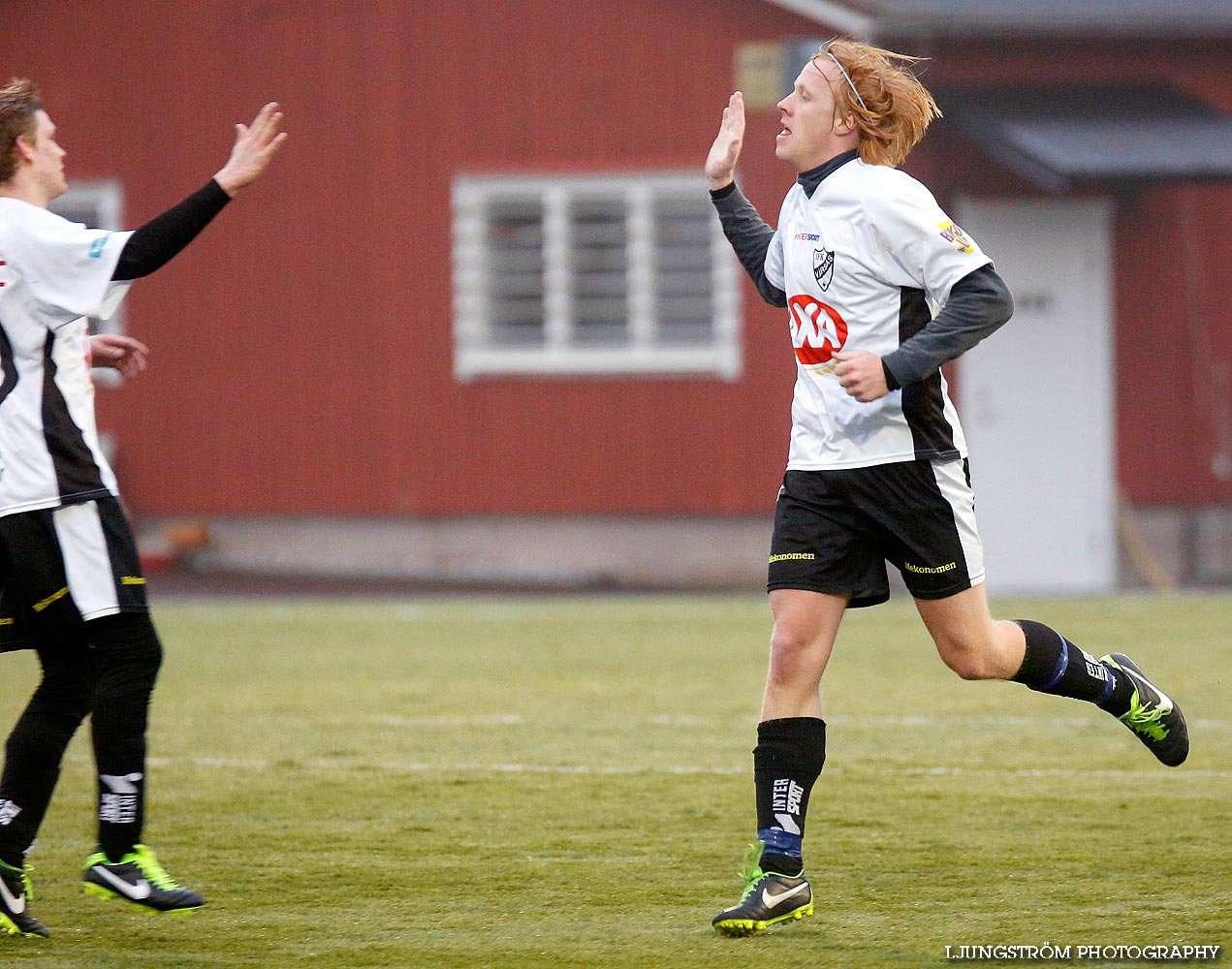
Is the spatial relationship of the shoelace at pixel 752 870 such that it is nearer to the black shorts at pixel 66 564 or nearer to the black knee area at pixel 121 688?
the black knee area at pixel 121 688

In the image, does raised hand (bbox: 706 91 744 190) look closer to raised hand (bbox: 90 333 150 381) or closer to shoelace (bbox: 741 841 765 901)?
raised hand (bbox: 90 333 150 381)

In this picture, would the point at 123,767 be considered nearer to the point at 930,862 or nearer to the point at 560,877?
the point at 560,877

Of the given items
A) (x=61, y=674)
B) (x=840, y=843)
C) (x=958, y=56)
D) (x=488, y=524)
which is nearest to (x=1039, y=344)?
(x=958, y=56)

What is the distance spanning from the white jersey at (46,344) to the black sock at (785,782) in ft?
6.00

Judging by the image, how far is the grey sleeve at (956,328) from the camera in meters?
4.44

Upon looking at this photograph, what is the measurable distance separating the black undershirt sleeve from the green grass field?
1657 mm

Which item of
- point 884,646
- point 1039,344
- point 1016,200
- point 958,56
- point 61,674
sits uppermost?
point 958,56

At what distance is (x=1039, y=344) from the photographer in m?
16.5

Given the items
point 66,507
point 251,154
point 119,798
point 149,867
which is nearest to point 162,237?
point 251,154

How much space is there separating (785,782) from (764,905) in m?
0.34

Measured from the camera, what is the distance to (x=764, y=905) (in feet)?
14.6

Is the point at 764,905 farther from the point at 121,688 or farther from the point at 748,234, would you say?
the point at 748,234

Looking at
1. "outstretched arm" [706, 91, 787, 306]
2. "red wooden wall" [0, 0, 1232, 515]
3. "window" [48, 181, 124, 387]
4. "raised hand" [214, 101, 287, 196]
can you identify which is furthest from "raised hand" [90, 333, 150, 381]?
"window" [48, 181, 124, 387]

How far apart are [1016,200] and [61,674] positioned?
1299 centimetres
